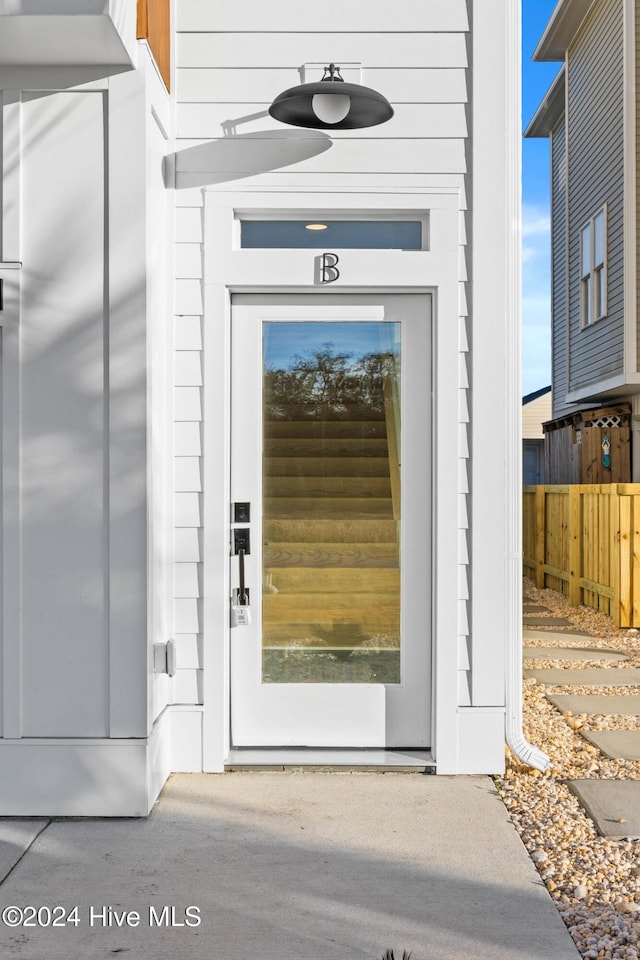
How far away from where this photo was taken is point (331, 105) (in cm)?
398

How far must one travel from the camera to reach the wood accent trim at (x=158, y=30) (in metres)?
3.70

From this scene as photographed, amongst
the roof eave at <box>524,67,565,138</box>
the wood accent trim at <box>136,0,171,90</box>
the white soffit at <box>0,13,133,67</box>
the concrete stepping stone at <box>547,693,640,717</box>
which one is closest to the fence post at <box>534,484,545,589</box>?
the concrete stepping stone at <box>547,693,640,717</box>

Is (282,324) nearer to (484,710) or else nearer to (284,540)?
(284,540)

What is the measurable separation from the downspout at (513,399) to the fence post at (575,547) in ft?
18.2

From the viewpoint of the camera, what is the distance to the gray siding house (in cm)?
1163

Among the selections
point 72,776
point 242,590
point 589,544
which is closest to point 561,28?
point 589,544

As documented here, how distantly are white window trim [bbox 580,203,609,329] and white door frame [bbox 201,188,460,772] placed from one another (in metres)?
9.12

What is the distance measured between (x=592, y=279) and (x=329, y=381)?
1015 cm

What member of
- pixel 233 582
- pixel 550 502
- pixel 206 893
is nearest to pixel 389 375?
pixel 233 582

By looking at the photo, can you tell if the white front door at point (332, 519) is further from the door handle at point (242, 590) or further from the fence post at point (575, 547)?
the fence post at point (575, 547)

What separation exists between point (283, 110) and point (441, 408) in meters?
1.47

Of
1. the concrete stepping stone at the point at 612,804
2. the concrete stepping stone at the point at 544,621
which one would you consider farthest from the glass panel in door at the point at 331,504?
the concrete stepping stone at the point at 544,621

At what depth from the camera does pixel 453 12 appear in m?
4.27

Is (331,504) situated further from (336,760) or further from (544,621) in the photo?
(544,621)
